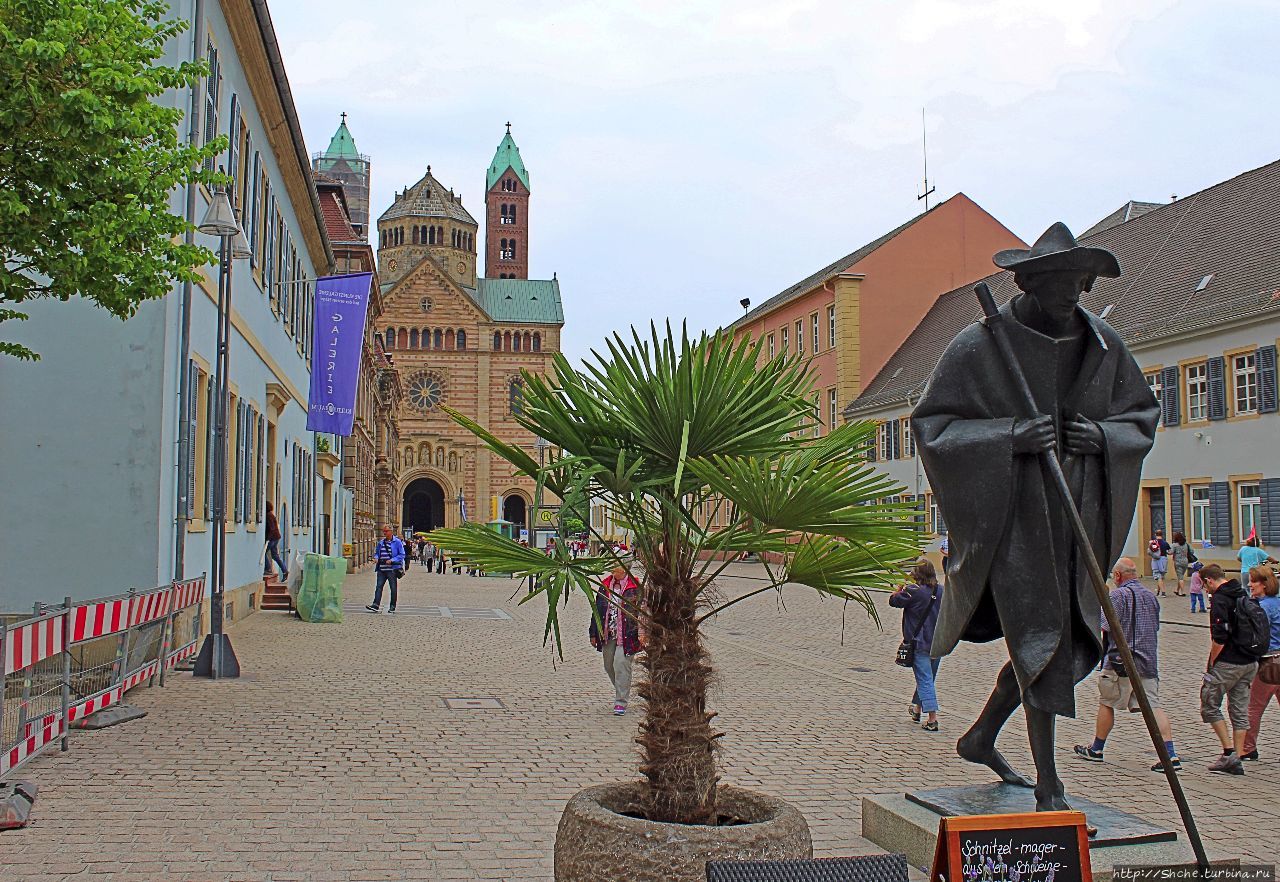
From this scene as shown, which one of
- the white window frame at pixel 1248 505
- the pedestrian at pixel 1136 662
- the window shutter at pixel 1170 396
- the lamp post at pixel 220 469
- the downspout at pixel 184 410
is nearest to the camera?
the pedestrian at pixel 1136 662

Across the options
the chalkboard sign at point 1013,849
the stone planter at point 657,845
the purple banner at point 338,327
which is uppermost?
the purple banner at point 338,327

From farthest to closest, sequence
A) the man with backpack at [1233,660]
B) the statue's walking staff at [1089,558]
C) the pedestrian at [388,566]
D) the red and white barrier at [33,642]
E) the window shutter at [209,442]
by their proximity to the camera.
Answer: the pedestrian at [388,566] → the window shutter at [209,442] → the man with backpack at [1233,660] → the red and white barrier at [33,642] → the statue's walking staff at [1089,558]

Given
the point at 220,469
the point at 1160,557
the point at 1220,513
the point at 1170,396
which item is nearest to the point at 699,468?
the point at 220,469

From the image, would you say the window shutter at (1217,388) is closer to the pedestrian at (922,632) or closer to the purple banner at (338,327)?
the purple banner at (338,327)

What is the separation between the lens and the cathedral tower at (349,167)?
114 meters

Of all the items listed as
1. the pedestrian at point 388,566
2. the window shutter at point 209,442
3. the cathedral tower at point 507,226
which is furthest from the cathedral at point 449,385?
the window shutter at point 209,442

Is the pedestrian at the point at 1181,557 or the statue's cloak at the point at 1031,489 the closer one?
the statue's cloak at the point at 1031,489

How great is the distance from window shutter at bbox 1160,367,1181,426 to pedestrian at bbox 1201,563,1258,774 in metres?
24.2

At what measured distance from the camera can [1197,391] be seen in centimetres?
3148

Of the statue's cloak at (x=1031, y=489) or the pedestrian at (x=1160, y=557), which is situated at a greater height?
the statue's cloak at (x=1031, y=489)

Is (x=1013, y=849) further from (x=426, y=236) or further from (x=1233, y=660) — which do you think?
(x=426, y=236)

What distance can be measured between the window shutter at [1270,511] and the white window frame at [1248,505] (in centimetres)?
25

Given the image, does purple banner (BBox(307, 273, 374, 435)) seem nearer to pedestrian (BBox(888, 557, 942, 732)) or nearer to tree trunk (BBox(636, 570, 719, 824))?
pedestrian (BBox(888, 557, 942, 732))

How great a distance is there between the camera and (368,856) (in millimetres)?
6312
